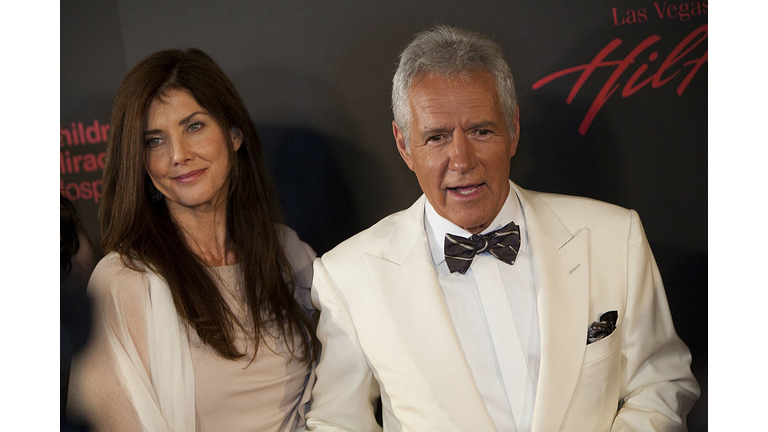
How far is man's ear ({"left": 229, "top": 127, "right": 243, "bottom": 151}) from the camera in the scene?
2395mm

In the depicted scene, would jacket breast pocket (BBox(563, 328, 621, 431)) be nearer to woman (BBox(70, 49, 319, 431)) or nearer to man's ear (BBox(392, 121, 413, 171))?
man's ear (BBox(392, 121, 413, 171))

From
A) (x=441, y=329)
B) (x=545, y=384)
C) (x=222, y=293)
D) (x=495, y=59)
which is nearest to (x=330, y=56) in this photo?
(x=495, y=59)

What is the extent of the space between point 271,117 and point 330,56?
1.10 feet

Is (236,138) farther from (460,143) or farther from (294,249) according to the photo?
(460,143)

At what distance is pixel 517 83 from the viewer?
253 centimetres

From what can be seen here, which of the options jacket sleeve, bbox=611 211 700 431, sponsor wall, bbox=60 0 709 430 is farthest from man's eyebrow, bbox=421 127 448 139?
jacket sleeve, bbox=611 211 700 431

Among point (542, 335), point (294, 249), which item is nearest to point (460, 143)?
point (542, 335)

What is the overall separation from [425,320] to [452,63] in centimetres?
81

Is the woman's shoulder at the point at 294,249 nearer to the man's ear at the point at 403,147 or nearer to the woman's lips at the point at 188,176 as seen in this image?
the woman's lips at the point at 188,176

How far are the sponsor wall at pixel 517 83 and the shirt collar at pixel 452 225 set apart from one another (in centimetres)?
38

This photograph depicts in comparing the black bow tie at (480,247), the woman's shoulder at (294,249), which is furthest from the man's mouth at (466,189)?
the woman's shoulder at (294,249)

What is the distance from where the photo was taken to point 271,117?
8.52ft

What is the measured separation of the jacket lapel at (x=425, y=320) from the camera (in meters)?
2.02
